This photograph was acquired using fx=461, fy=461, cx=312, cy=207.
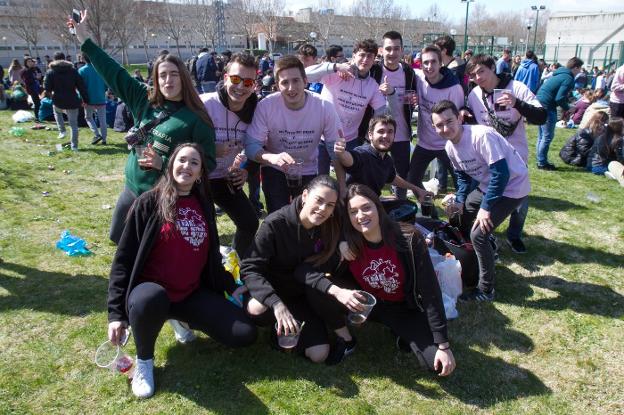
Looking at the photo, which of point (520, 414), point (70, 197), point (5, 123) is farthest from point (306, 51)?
point (5, 123)

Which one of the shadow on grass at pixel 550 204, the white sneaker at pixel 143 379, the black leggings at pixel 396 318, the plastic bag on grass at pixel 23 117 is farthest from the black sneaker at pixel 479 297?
the plastic bag on grass at pixel 23 117

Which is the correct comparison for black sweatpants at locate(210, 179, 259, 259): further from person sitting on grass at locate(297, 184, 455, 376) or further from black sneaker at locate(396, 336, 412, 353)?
black sneaker at locate(396, 336, 412, 353)

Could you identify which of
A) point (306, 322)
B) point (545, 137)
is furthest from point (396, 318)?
point (545, 137)

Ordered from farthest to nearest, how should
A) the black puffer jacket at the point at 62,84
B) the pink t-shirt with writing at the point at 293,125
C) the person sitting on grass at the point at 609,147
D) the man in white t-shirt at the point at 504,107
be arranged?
the black puffer jacket at the point at 62,84 < the person sitting on grass at the point at 609,147 < the man in white t-shirt at the point at 504,107 < the pink t-shirt with writing at the point at 293,125

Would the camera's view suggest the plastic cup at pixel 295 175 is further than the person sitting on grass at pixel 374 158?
No

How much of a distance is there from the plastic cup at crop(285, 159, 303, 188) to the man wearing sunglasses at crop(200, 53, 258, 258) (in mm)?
373

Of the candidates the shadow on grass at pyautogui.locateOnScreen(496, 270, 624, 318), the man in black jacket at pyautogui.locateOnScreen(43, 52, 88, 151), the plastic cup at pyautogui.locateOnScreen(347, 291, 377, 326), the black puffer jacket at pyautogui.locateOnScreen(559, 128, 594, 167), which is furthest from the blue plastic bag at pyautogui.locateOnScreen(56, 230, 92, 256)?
the black puffer jacket at pyautogui.locateOnScreen(559, 128, 594, 167)

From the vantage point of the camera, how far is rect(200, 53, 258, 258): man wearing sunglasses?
362cm

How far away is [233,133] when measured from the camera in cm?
388

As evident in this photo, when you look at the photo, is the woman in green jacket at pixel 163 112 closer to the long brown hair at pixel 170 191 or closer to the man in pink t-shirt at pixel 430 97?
the long brown hair at pixel 170 191

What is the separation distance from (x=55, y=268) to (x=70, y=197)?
253 cm

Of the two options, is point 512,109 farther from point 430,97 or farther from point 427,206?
point 427,206

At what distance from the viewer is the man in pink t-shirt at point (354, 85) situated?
15.5ft

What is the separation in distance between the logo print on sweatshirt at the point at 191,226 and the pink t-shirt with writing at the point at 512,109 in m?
3.12
